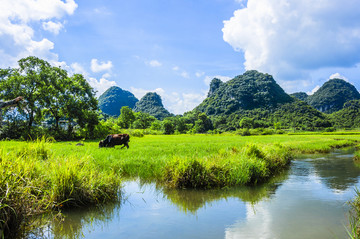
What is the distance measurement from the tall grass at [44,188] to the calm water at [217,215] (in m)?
0.50

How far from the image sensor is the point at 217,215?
6531mm

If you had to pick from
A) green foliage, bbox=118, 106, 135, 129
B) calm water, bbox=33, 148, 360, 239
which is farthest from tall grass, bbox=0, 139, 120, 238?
green foliage, bbox=118, 106, 135, 129

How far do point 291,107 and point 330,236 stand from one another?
125035 mm

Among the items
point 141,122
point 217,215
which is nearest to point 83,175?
point 217,215

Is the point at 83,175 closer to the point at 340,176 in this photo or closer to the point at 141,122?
the point at 340,176

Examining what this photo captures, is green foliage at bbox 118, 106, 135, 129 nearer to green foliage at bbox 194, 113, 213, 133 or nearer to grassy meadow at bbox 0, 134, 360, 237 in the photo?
green foliage at bbox 194, 113, 213, 133

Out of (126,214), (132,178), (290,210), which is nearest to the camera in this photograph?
(126,214)

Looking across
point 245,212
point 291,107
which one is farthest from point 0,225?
point 291,107

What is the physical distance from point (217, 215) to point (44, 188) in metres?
4.90

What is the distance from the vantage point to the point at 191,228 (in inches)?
225

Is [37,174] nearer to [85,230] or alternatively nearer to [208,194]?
[85,230]

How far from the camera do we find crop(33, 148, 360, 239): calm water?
5.43m

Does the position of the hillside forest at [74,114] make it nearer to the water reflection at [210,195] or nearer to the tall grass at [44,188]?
the tall grass at [44,188]

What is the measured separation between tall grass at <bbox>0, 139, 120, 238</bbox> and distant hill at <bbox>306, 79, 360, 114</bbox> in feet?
576
